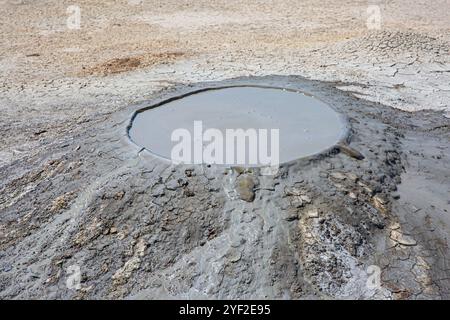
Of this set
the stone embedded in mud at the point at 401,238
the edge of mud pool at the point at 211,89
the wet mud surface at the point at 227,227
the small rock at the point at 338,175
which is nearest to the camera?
the wet mud surface at the point at 227,227

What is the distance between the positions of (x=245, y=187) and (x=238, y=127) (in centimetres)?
72

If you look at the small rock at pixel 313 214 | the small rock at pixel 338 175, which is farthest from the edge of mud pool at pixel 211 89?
the small rock at pixel 313 214

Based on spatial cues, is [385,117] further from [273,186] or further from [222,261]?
[222,261]

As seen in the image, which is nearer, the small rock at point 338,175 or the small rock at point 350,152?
the small rock at point 338,175

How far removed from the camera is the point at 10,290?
2787mm

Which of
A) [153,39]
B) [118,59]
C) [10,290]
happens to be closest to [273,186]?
[10,290]

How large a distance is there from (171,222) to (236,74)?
3.25 metres

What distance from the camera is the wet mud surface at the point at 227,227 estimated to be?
272 cm

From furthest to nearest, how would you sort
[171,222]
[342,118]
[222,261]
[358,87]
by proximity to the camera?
[358,87]
[342,118]
[171,222]
[222,261]

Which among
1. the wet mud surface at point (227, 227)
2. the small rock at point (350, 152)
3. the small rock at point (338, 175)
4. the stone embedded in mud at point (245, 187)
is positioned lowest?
the wet mud surface at point (227, 227)

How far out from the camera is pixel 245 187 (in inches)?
120

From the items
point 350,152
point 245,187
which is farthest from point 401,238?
point 245,187

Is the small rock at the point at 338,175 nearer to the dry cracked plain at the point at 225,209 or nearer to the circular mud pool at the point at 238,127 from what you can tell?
the dry cracked plain at the point at 225,209

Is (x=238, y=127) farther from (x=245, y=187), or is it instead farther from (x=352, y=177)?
(x=352, y=177)
